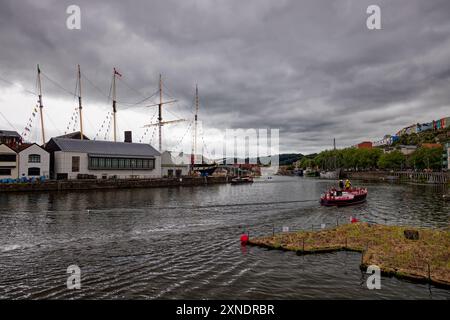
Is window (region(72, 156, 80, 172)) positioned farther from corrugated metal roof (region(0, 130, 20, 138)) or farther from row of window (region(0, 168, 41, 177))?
corrugated metal roof (region(0, 130, 20, 138))

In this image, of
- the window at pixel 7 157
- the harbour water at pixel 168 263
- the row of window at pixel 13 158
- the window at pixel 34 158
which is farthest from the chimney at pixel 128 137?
the harbour water at pixel 168 263

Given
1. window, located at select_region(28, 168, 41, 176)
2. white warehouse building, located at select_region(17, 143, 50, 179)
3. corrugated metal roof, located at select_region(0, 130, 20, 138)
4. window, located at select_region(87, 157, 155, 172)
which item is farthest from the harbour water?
corrugated metal roof, located at select_region(0, 130, 20, 138)

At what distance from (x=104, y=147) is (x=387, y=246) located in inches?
3971

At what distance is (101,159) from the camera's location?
4028 inches

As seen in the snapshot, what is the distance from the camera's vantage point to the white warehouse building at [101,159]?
9562 centimetres

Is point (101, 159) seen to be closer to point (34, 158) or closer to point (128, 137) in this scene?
point (34, 158)

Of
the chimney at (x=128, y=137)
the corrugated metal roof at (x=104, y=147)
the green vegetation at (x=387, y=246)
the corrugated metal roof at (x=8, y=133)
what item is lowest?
the green vegetation at (x=387, y=246)

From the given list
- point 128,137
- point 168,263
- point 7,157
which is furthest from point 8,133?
point 168,263

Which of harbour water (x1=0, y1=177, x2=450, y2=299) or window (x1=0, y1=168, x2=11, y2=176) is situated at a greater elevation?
window (x1=0, y1=168, x2=11, y2=176)

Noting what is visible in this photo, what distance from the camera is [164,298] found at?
16625 millimetres

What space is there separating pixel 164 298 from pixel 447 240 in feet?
75.0

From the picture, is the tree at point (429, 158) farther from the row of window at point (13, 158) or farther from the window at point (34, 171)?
the row of window at point (13, 158)

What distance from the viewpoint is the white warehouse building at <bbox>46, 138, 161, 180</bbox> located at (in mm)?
95625
